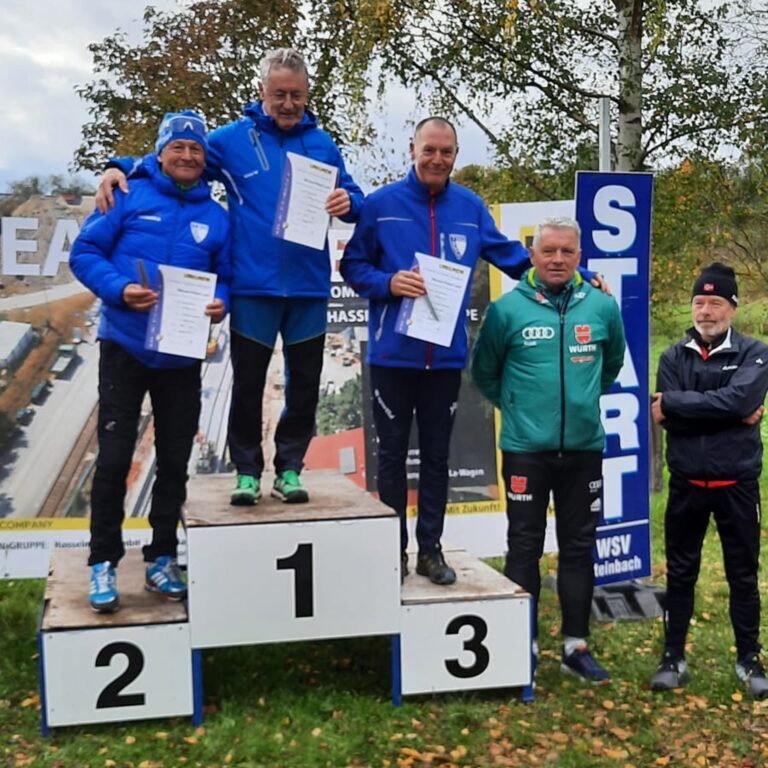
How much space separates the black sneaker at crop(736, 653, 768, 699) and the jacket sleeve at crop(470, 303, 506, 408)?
1575 millimetres

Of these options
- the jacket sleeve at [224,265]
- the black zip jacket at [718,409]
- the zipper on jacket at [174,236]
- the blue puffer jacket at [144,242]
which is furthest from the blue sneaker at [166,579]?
the black zip jacket at [718,409]

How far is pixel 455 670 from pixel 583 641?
69 cm

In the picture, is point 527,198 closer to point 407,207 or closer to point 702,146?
Result: point 702,146

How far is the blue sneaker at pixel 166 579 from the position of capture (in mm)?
3992

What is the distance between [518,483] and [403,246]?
109cm

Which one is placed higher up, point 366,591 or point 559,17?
point 559,17

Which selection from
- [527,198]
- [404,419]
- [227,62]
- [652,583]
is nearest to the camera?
[404,419]

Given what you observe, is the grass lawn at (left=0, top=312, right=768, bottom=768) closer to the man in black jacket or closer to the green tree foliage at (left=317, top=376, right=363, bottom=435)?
the man in black jacket

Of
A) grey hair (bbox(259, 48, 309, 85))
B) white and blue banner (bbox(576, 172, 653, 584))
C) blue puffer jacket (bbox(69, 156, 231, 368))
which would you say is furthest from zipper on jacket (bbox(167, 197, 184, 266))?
white and blue banner (bbox(576, 172, 653, 584))

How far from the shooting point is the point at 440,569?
4172 mm

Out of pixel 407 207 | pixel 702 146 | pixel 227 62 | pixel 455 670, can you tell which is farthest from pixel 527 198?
pixel 455 670

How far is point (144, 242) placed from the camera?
3.64 metres

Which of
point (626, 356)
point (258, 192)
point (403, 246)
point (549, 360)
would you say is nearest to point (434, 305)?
point (403, 246)

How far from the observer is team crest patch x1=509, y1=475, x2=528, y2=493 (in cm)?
404
